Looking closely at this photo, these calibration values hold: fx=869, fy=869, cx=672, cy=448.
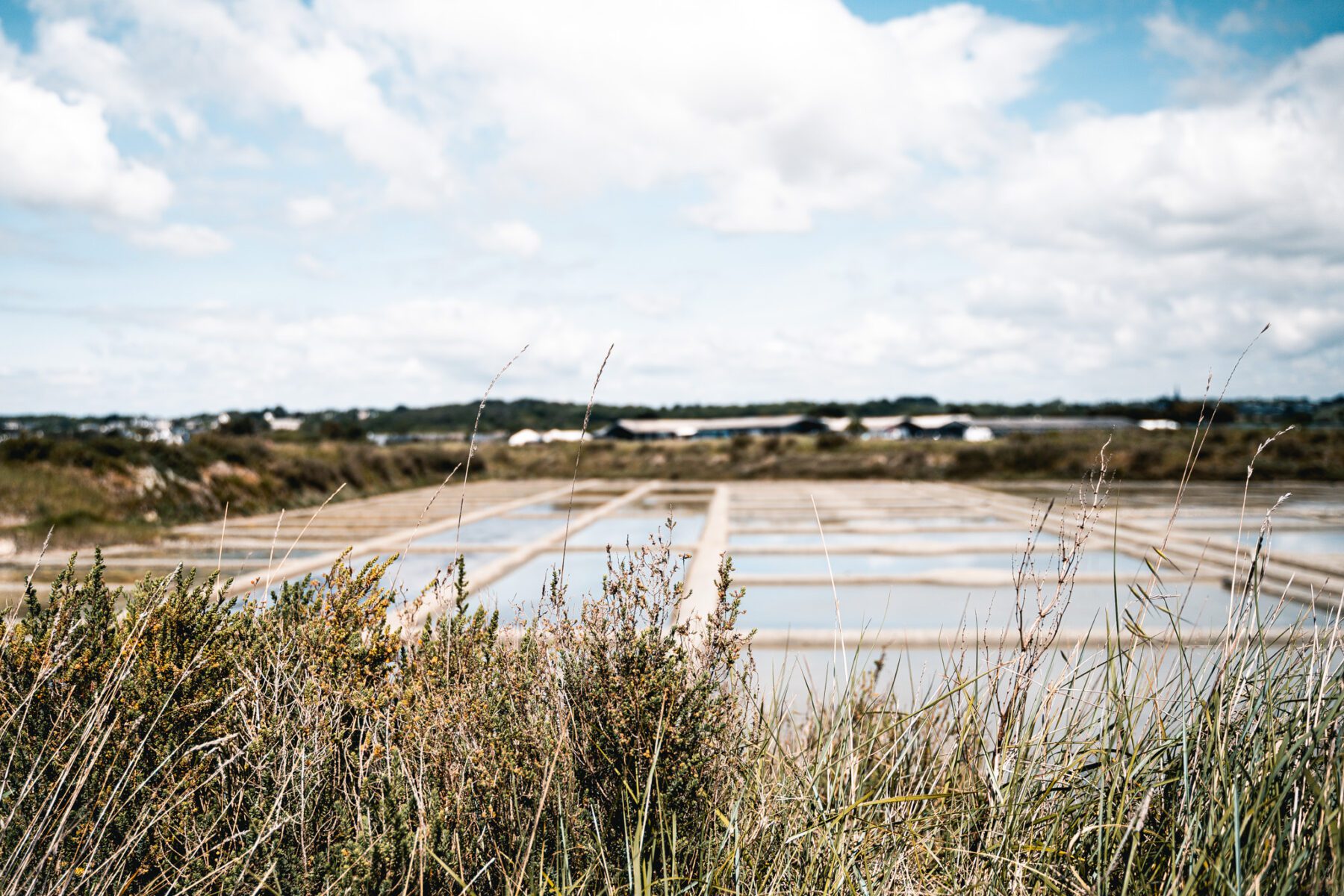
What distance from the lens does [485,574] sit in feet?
30.0

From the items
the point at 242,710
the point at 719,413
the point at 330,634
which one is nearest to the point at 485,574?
the point at 330,634

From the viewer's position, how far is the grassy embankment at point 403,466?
46.1ft

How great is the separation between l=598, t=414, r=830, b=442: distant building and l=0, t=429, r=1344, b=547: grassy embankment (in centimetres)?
2534

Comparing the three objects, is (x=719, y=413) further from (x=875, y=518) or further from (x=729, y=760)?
(x=729, y=760)

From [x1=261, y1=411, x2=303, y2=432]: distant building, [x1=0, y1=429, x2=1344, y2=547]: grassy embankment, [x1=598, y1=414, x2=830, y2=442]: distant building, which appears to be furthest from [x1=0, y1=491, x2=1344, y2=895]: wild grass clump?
[x1=598, y1=414, x2=830, y2=442]: distant building

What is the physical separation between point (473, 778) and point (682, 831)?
0.56 m

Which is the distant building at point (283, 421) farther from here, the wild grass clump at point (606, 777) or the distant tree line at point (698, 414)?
the wild grass clump at point (606, 777)

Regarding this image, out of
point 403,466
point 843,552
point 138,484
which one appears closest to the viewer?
point 843,552

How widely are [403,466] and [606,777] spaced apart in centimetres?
2552

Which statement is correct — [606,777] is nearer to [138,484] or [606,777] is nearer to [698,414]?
[138,484]

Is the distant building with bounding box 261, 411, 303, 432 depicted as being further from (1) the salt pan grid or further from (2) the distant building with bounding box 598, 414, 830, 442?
(1) the salt pan grid

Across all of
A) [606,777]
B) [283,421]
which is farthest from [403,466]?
[283,421]

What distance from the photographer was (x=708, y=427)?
262ft

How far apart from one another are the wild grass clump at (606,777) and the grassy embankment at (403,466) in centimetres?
497
